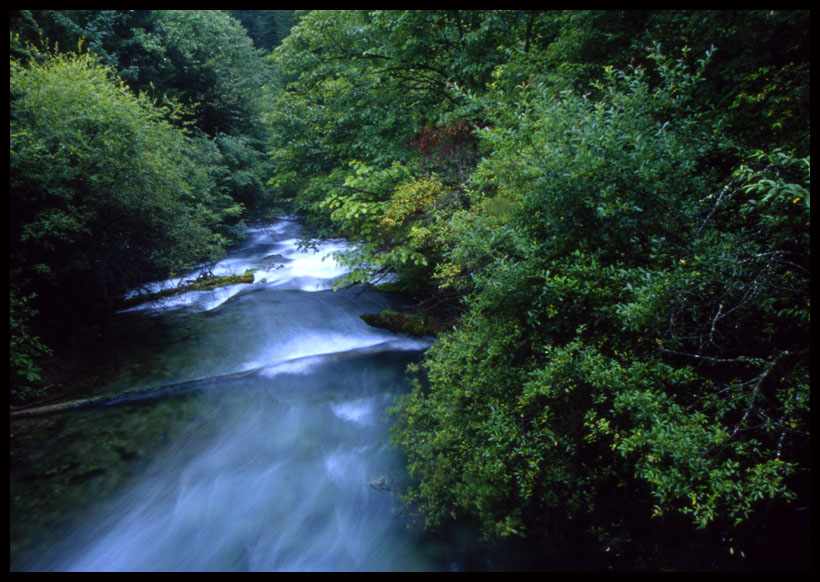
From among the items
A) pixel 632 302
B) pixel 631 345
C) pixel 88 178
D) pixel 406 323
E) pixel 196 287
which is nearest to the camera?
pixel 632 302

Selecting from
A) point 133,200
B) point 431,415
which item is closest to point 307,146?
point 133,200

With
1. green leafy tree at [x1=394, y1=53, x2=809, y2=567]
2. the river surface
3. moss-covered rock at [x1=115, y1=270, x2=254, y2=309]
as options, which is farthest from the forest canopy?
moss-covered rock at [x1=115, y1=270, x2=254, y2=309]

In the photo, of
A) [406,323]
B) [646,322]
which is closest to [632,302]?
[646,322]

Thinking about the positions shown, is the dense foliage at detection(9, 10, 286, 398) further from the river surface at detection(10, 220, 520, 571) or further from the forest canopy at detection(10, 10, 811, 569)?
the river surface at detection(10, 220, 520, 571)

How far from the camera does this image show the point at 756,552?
11.0ft

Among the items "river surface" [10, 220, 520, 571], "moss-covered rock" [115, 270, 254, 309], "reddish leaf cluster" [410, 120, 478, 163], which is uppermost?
"reddish leaf cluster" [410, 120, 478, 163]

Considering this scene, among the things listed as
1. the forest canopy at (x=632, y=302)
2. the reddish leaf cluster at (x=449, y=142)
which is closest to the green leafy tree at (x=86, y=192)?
the forest canopy at (x=632, y=302)

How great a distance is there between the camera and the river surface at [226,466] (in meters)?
5.21

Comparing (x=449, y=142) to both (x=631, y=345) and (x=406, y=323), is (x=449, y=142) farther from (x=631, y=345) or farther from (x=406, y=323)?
(x=631, y=345)

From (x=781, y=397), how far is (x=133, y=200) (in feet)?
42.3

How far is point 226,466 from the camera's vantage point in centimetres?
657

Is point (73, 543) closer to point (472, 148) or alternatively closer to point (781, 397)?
point (781, 397)

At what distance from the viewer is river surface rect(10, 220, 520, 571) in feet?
17.1

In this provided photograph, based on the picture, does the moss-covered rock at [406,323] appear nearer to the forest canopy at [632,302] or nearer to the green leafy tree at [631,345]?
the forest canopy at [632,302]
